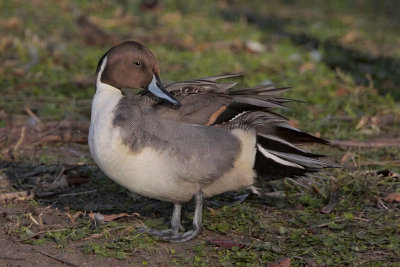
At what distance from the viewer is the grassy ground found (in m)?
3.32

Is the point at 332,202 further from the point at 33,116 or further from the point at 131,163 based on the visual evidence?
the point at 33,116

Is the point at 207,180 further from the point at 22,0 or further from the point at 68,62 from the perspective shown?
the point at 22,0

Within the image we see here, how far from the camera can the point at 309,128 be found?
516 cm

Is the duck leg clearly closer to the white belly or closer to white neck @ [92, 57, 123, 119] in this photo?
the white belly

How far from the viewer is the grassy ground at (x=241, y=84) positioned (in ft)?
10.9

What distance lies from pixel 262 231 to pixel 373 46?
4.66 m

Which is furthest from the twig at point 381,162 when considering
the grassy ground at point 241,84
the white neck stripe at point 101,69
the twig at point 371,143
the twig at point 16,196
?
the twig at point 16,196

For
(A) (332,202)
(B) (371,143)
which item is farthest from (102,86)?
(B) (371,143)

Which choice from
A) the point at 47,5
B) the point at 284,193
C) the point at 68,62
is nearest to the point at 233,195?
the point at 284,193

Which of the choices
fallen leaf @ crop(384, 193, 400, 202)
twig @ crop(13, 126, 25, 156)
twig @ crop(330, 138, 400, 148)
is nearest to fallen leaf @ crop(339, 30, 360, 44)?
twig @ crop(330, 138, 400, 148)

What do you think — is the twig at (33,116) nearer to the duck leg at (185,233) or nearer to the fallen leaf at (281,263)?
the duck leg at (185,233)

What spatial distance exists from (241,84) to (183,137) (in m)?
2.94

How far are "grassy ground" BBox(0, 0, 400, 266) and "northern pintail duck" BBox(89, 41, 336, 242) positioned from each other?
26 centimetres

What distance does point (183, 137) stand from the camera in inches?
132
